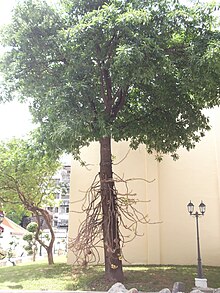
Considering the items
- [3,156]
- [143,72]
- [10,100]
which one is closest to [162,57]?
[143,72]

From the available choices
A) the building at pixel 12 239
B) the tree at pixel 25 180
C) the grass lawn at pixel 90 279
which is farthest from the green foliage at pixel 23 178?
the building at pixel 12 239

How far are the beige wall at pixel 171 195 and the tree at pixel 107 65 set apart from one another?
3398mm

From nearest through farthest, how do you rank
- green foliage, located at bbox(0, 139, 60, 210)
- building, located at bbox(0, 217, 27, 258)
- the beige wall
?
green foliage, located at bbox(0, 139, 60, 210)
the beige wall
building, located at bbox(0, 217, 27, 258)

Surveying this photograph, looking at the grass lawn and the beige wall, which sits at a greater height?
the beige wall

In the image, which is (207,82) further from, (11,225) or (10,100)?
(11,225)

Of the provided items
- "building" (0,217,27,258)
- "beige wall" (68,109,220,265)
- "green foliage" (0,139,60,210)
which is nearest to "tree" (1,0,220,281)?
"green foliage" (0,139,60,210)

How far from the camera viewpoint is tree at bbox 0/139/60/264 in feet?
28.6

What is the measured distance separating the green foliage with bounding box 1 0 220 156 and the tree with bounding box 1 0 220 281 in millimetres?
17

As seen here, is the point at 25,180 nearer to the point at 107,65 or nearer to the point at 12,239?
the point at 107,65

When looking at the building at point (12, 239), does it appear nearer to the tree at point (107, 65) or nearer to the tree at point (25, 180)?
the tree at point (25, 180)

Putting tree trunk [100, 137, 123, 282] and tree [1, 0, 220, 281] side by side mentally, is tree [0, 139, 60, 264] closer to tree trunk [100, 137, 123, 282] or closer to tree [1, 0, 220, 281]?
tree [1, 0, 220, 281]

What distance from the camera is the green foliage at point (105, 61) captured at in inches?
200

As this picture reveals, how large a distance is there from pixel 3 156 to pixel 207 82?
256 inches

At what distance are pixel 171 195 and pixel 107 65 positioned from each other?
547cm
